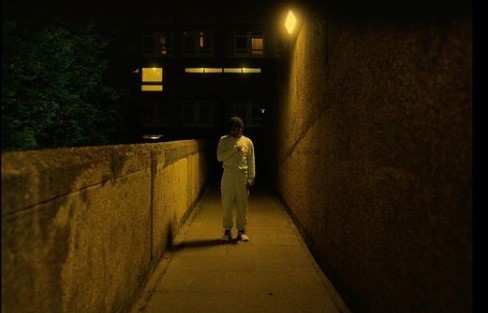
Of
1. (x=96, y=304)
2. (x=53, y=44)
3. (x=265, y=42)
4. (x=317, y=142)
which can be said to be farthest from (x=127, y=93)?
(x=96, y=304)

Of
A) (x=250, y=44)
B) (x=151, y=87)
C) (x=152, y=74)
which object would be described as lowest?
(x=151, y=87)

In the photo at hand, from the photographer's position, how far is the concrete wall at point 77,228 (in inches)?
71.9

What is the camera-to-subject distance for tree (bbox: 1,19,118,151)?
19.3 m

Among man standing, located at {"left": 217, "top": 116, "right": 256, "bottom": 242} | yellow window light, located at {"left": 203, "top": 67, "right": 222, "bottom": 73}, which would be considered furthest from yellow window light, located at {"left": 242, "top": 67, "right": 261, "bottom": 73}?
man standing, located at {"left": 217, "top": 116, "right": 256, "bottom": 242}

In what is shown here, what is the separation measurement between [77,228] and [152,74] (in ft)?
120

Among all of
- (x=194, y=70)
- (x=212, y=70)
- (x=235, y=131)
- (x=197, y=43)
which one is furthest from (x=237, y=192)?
(x=197, y=43)

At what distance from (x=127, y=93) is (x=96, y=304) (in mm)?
29600

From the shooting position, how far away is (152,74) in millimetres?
37562

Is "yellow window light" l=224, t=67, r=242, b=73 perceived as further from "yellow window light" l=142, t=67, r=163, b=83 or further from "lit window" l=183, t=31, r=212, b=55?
"yellow window light" l=142, t=67, r=163, b=83

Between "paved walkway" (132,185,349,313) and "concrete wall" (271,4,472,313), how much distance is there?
38 cm

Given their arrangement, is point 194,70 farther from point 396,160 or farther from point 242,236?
point 396,160

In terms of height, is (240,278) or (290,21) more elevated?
(290,21)

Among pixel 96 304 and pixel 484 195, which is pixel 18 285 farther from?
pixel 484 195

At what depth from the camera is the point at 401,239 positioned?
2.89 meters
